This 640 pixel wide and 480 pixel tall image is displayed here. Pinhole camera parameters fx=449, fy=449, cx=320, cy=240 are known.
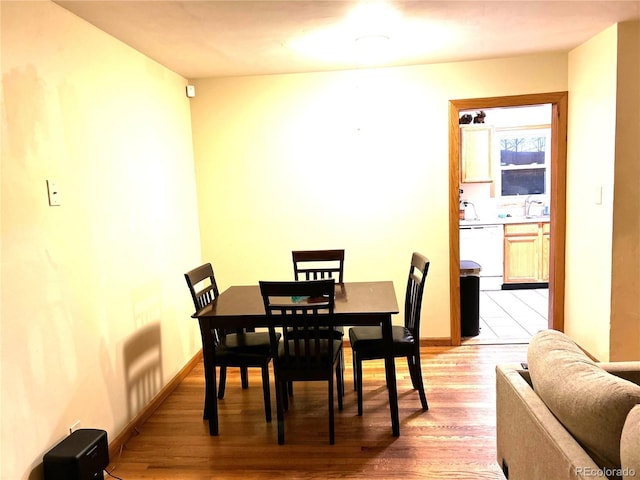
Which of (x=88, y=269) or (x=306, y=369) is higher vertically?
(x=88, y=269)

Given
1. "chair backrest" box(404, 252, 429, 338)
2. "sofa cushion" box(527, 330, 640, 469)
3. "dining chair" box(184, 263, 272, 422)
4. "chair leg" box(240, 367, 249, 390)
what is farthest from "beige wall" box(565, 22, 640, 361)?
"chair leg" box(240, 367, 249, 390)

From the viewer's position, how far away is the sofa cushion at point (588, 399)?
4.05 ft

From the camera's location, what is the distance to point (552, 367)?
4.94ft

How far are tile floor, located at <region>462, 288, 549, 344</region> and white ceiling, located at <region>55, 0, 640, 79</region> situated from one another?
2.43 m

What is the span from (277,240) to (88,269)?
186 centimetres

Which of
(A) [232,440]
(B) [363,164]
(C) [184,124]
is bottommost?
(A) [232,440]

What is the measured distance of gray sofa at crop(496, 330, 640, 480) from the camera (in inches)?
47.7

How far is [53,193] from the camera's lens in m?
2.12

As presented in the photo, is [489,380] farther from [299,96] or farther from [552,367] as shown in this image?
[299,96]

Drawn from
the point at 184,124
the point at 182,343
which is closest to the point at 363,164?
the point at 184,124

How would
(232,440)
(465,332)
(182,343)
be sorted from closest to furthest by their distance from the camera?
(232,440)
(182,343)
(465,332)

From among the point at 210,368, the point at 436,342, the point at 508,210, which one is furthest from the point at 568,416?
the point at 508,210

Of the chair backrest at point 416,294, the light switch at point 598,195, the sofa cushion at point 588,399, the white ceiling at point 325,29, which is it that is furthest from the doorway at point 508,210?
the sofa cushion at point 588,399

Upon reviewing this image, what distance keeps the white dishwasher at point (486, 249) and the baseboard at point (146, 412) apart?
3.63m
